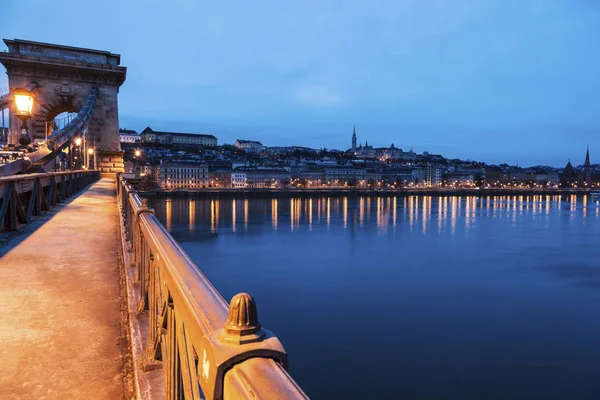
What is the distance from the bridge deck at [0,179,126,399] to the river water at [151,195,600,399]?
27.9 ft

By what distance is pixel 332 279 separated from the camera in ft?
81.0

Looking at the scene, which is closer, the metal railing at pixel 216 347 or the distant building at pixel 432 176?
the metal railing at pixel 216 347

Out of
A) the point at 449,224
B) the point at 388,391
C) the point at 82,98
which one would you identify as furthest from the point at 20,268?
the point at 449,224

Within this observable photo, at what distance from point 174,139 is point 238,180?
50.4 metres

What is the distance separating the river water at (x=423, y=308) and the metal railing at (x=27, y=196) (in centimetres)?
799

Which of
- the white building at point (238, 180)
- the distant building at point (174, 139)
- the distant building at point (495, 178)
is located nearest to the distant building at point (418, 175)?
the distant building at point (495, 178)

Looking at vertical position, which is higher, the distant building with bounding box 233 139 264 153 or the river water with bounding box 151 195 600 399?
the distant building with bounding box 233 139 264 153

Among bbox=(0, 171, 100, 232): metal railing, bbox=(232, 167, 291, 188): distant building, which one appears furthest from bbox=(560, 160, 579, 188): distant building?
bbox=(0, 171, 100, 232): metal railing

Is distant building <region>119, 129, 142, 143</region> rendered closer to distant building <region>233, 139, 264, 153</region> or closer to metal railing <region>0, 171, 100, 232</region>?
distant building <region>233, 139, 264, 153</region>

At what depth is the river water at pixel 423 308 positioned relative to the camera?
12844mm

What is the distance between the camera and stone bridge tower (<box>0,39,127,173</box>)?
29016 mm

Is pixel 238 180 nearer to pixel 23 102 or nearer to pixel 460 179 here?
pixel 460 179

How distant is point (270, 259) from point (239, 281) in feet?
20.0

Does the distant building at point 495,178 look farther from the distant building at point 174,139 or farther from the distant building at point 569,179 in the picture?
the distant building at point 174,139
